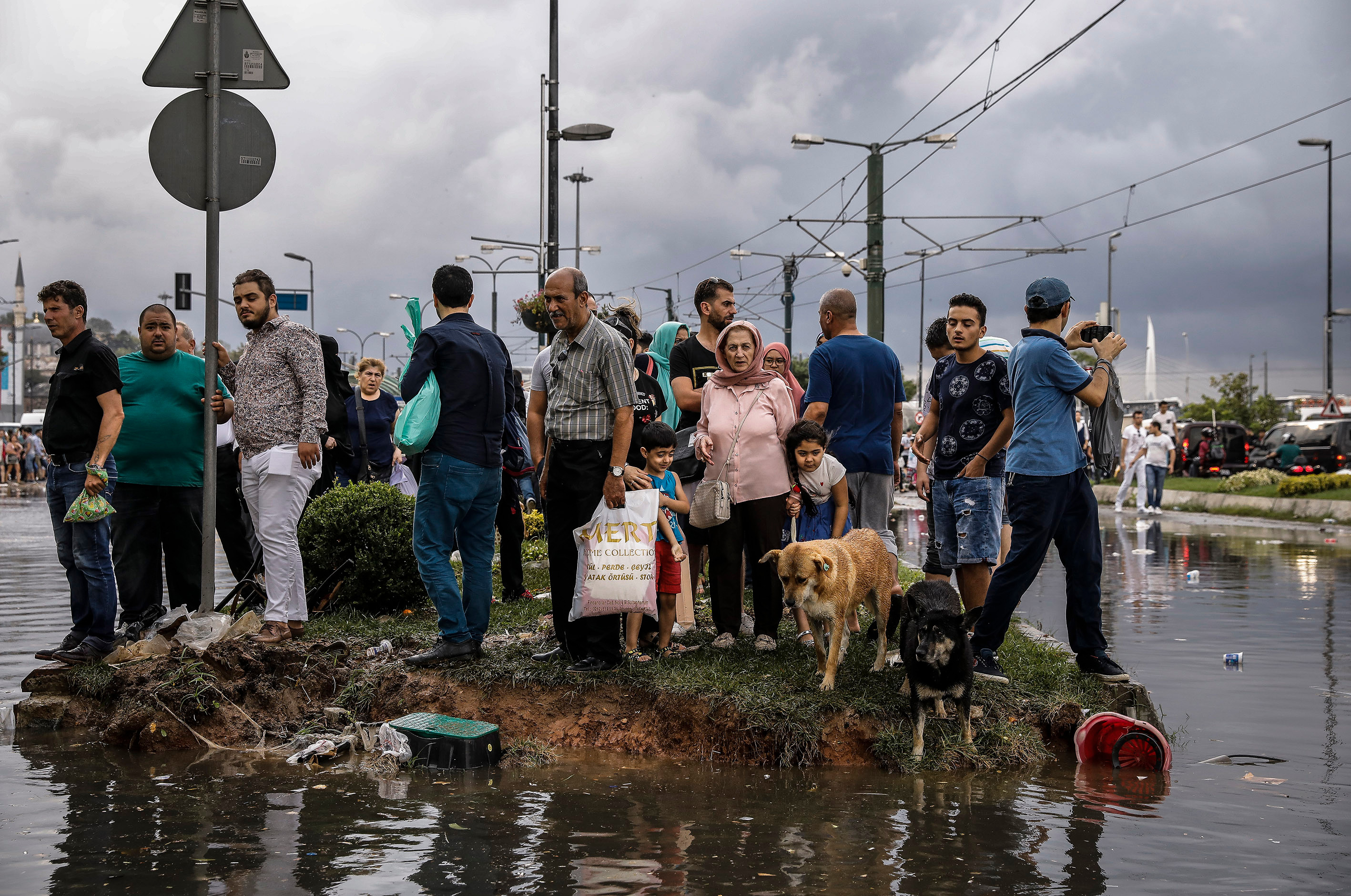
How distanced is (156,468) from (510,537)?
8.83ft

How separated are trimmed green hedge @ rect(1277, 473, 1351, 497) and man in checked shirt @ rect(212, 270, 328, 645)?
915 inches

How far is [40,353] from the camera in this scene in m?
163

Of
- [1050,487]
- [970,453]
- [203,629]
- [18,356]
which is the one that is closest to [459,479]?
[203,629]

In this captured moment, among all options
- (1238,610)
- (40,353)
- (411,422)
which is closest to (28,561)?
(411,422)

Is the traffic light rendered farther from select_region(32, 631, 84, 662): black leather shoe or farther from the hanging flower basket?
select_region(32, 631, 84, 662): black leather shoe

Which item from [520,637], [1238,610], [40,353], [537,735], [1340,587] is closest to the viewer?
[537,735]

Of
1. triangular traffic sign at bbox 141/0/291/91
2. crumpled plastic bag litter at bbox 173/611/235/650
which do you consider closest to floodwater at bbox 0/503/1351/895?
crumpled plastic bag litter at bbox 173/611/235/650

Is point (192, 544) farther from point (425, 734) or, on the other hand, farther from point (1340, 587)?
point (1340, 587)

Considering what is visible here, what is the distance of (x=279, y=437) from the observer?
262 inches

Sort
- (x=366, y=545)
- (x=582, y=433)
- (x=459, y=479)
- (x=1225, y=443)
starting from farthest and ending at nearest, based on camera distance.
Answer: (x=1225, y=443), (x=366, y=545), (x=459, y=479), (x=582, y=433)

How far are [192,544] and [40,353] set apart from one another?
178815 millimetres

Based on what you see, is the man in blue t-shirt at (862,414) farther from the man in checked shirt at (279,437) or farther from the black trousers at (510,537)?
the man in checked shirt at (279,437)

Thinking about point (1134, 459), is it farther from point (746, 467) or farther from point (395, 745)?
point (395, 745)

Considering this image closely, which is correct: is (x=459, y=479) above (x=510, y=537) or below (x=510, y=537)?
above
